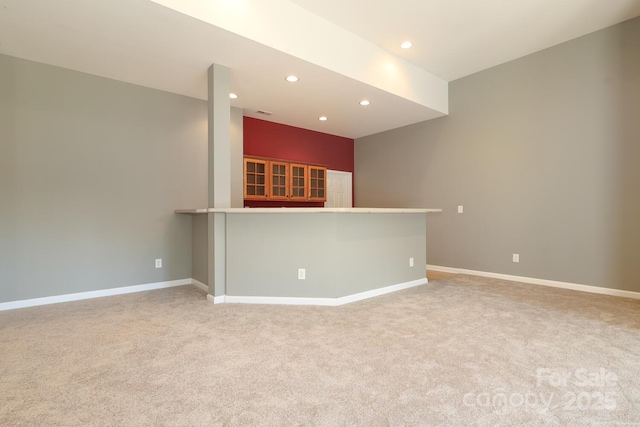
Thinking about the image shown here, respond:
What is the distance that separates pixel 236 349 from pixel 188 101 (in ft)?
12.2

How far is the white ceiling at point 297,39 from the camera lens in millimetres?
2802

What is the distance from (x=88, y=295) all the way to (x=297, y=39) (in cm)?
380

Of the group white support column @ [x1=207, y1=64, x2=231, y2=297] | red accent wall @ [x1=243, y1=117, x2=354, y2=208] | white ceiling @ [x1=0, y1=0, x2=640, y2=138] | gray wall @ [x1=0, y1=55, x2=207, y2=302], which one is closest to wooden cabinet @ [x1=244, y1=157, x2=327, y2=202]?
red accent wall @ [x1=243, y1=117, x2=354, y2=208]

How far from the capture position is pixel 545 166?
14.1 ft

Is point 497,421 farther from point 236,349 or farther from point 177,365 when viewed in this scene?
point 177,365

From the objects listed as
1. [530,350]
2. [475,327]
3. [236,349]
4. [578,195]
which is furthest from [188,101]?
[578,195]

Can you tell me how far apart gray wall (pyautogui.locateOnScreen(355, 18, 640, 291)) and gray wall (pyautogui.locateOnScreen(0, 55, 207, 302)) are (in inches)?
158

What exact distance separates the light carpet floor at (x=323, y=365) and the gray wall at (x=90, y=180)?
0.66 m

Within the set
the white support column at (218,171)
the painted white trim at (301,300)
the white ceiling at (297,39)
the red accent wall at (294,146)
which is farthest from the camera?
the red accent wall at (294,146)

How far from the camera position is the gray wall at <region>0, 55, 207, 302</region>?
3.40 m

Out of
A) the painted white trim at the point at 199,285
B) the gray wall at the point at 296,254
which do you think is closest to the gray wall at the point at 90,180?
the painted white trim at the point at 199,285

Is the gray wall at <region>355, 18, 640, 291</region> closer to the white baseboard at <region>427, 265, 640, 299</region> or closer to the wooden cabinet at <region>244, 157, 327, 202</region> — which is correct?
the white baseboard at <region>427, 265, 640, 299</region>

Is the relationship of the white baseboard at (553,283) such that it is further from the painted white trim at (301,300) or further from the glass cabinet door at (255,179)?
the glass cabinet door at (255,179)

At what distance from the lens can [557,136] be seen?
4.18 m
